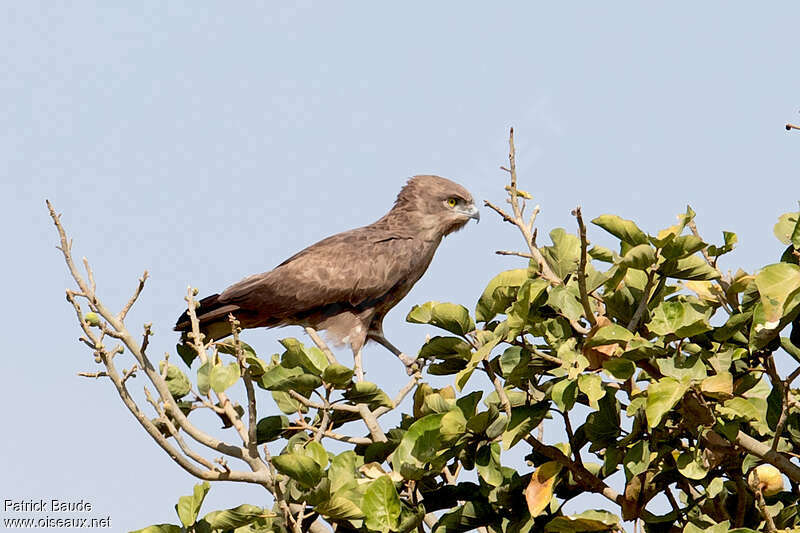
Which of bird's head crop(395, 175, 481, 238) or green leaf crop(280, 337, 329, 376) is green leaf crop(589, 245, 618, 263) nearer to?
green leaf crop(280, 337, 329, 376)

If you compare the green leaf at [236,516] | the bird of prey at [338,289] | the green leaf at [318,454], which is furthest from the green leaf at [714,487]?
the bird of prey at [338,289]

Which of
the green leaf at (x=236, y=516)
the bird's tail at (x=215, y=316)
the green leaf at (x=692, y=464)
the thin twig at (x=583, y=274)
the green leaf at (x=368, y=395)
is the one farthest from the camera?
the bird's tail at (x=215, y=316)

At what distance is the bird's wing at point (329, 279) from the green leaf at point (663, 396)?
6.06m

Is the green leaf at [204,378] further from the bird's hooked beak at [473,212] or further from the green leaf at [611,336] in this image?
the bird's hooked beak at [473,212]

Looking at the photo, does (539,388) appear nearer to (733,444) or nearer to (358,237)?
(733,444)

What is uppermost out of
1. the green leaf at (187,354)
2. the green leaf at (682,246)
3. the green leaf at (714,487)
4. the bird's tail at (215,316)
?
the bird's tail at (215,316)

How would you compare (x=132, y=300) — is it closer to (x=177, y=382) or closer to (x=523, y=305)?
(x=177, y=382)

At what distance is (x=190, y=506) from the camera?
14.4 feet

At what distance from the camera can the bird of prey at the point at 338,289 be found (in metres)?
9.39

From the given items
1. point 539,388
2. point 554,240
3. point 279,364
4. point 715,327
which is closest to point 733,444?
point 715,327

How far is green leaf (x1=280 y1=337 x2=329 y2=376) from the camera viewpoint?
449 centimetres

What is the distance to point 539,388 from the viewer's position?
442 cm

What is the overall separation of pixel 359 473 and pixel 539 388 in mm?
923

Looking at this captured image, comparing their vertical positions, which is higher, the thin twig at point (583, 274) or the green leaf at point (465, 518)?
the thin twig at point (583, 274)
